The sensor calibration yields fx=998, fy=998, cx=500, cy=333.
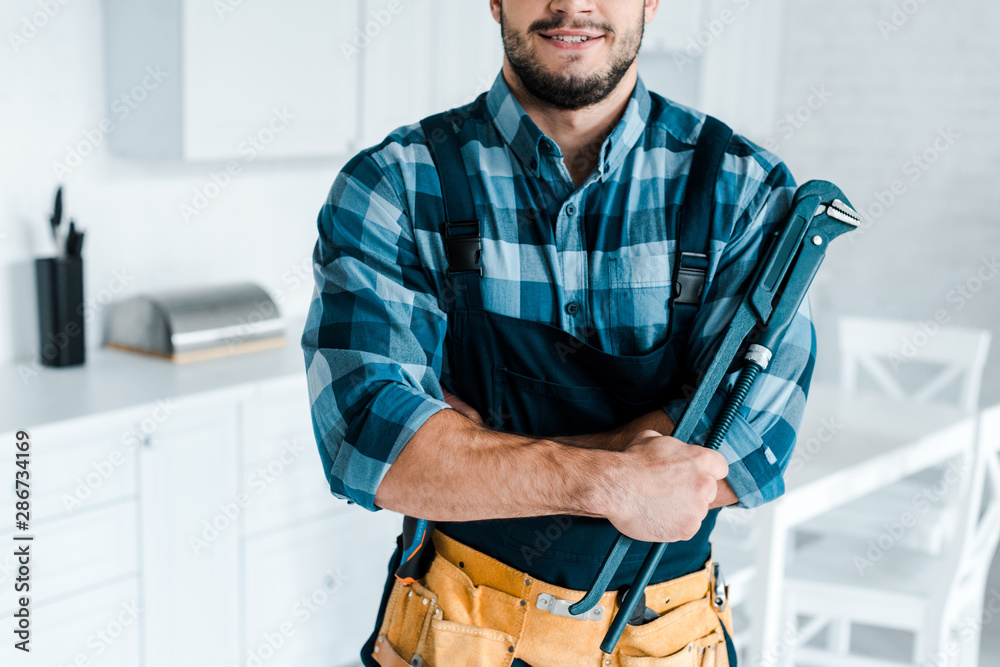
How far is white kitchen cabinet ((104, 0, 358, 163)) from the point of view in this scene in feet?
7.95

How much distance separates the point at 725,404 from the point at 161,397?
4.73 ft

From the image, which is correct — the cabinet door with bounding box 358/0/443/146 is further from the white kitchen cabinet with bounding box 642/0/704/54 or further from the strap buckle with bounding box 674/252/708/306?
the strap buckle with bounding box 674/252/708/306


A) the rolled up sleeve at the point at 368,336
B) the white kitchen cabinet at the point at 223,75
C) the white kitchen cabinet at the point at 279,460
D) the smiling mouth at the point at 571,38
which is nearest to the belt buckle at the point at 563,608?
the rolled up sleeve at the point at 368,336

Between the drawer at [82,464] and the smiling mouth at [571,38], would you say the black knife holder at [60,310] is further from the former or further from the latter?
the smiling mouth at [571,38]

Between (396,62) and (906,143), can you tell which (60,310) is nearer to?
(396,62)

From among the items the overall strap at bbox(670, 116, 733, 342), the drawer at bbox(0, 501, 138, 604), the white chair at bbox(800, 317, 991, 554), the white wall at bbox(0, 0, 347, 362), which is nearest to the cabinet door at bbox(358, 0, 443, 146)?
the white wall at bbox(0, 0, 347, 362)

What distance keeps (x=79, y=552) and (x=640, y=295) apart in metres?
1.48

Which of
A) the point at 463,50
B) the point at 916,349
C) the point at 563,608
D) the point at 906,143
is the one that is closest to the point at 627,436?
the point at 563,608

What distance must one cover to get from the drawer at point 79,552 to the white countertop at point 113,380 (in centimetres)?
23

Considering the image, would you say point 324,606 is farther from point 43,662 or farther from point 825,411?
point 825,411

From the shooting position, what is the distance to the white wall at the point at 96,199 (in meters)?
2.39

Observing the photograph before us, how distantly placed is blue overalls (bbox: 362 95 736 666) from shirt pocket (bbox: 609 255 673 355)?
15 mm

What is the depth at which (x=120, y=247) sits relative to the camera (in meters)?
2.63

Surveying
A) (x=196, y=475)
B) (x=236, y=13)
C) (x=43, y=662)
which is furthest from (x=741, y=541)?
(x=236, y=13)
